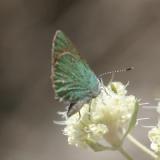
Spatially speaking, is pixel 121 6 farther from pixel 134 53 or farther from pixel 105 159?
pixel 105 159

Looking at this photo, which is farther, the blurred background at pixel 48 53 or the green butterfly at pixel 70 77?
the blurred background at pixel 48 53

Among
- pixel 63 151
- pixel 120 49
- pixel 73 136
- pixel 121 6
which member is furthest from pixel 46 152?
pixel 73 136

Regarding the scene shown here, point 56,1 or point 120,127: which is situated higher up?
point 56,1

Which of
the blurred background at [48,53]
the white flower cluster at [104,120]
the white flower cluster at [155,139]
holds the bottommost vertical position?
the white flower cluster at [155,139]

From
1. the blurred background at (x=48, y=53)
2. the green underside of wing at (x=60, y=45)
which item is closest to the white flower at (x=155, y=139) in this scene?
the green underside of wing at (x=60, y=45)

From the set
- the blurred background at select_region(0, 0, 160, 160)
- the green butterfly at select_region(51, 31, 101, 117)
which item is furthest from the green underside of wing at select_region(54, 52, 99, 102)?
the blurred background at select_region(0, 0, 160, 160)

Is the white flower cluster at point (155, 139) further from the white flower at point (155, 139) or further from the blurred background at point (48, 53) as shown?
the blurred background at point (48, 53)

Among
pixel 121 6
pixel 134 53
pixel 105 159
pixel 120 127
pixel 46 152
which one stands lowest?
pixel 120 127
